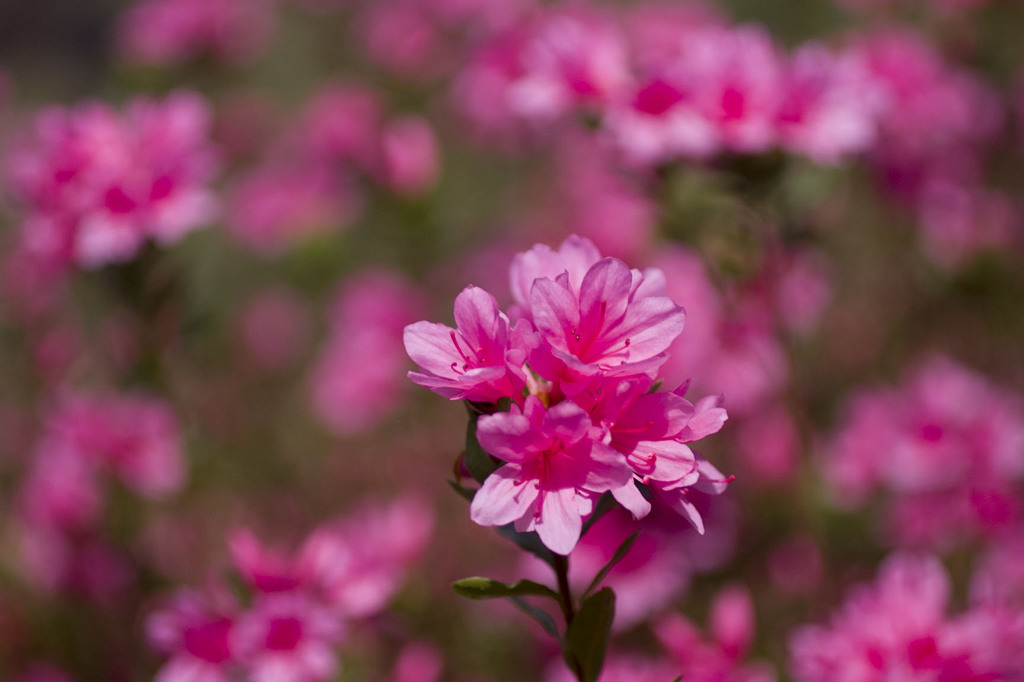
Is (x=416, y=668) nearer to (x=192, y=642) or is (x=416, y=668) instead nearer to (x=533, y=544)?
(x=192, y=642)

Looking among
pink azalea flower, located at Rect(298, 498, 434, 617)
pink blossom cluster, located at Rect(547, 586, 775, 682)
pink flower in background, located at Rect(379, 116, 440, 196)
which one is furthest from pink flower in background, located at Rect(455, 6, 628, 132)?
pink blossom cluster, located at Rect(547, 586, 775, 682)

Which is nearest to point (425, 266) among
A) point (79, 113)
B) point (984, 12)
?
point (79, 113)

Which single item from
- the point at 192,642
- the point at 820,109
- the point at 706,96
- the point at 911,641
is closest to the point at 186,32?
the point at 706,96

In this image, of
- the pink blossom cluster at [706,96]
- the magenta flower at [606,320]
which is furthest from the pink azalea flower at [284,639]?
the pink blossom cluster at [706,96]

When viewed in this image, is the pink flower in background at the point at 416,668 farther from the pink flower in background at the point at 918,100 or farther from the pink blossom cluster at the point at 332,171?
the pink flower in background at the point at 918,100

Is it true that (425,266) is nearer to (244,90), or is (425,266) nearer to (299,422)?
(299,422)
